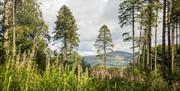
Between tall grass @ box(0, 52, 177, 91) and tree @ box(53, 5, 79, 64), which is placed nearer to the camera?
tall grass @ box(0, 52, 177, 91)

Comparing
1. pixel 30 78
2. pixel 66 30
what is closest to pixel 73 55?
pixel 66 30

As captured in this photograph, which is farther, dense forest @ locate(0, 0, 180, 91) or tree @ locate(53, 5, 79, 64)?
tree @ locate(53, 5, 79, 64)

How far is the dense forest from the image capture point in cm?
813

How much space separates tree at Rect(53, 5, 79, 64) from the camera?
202 feet

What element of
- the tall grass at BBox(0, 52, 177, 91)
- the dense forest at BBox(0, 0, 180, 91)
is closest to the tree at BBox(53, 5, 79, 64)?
the dense forest at BBox(0, 0, 180, 91)

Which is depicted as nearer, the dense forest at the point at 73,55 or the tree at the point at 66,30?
the dense forest at the point at 73,55

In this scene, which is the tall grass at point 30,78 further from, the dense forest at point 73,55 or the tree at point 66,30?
the tree at point 66,30

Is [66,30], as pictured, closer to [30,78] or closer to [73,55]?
[73,55]

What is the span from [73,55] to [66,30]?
4.65 m

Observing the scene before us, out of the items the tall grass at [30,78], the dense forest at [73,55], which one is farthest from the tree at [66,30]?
the tall grass at [30,78]

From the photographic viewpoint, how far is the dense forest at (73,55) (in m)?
8.13

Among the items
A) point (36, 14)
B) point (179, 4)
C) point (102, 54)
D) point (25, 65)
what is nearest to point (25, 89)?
point (25, 65)

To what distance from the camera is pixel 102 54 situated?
8856cm

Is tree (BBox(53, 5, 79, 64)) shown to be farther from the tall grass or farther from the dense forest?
the tall grass
